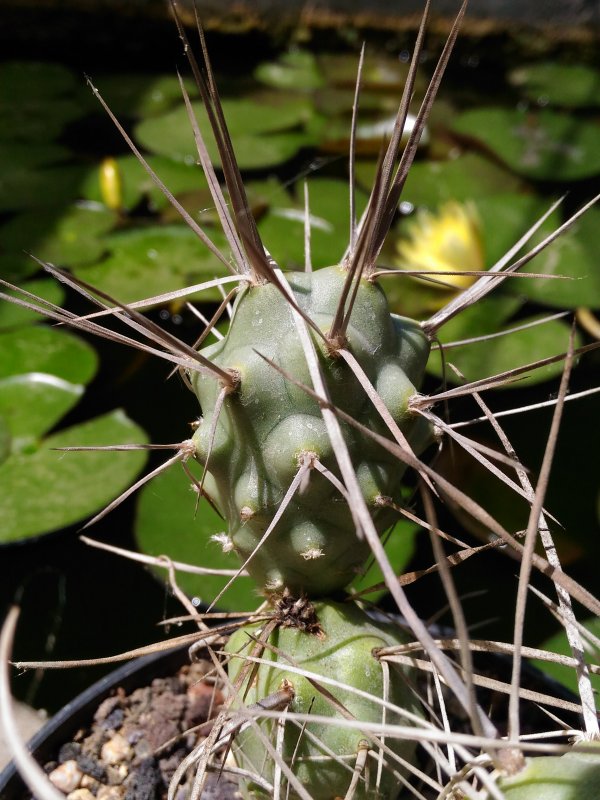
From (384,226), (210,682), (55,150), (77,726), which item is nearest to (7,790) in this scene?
(77,726)

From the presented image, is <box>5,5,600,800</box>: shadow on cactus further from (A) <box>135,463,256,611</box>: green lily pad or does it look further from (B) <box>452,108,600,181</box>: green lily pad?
(B) <box>452,108,600,181</box>: green lily pad

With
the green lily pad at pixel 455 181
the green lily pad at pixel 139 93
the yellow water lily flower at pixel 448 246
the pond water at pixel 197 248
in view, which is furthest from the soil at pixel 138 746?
the green lily pad at pixel 139 93

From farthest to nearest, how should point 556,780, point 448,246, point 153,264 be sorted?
1. point 153,264
2. point 448,246
3. point 556,780

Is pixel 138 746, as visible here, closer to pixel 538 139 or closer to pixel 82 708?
pixel 82 708

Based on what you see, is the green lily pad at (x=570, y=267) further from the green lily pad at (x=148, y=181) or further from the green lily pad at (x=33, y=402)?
the green lily pad at (x=33, y=402)

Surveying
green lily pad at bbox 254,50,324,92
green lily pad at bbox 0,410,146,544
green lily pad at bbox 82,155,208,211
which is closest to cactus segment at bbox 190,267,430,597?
green lily pad at bbox 0,410,146,544

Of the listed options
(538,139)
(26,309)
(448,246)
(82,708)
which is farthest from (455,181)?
(82,708)

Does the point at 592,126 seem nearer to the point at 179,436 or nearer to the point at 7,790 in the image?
the point at 179,436
